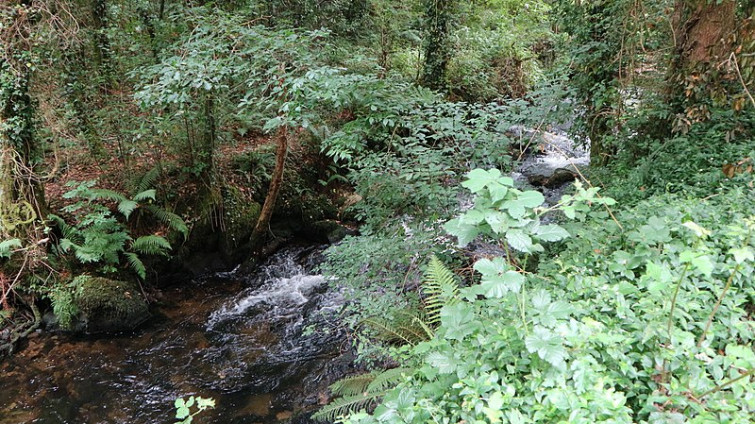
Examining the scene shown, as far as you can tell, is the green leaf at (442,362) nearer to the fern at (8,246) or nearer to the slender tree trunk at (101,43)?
the fern at (8,246)

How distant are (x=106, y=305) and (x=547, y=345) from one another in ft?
20.5

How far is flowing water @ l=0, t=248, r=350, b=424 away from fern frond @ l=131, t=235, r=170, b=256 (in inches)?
32.2

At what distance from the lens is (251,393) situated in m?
4.85

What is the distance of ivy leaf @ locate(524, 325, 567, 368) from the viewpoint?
4.86 ft

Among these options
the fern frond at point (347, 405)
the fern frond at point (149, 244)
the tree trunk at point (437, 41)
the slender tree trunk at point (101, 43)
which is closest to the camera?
the fern frond at point (347, 405)

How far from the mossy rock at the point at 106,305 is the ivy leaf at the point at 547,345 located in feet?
20.1

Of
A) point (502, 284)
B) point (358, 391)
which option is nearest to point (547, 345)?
point (502, 284)

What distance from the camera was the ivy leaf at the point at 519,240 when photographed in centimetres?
163

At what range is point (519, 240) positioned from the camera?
1635 millimetres

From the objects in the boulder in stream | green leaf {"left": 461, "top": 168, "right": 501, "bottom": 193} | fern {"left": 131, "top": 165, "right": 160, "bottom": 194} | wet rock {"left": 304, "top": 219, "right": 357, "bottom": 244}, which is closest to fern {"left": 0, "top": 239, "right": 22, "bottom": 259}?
the boulder in stream

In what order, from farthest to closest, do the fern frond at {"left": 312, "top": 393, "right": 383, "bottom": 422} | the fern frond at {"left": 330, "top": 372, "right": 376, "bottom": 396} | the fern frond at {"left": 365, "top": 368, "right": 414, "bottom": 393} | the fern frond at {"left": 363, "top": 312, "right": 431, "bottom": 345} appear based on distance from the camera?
1. the fern frond at {"left": 330, "top": 372, "right": 376, "bottom": 396}
2. the fern frond at {"left": 363, "top": 312, "right": 431, "bottom": 345}
3. the fern frond at {"left": 312, "top": 393, "right": 383, "bottom": 422}
4. the fern frond at {"left": 365, "top": 368, "right": 414, "bottom": 393}

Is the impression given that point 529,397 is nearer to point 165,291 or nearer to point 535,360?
point 535,360

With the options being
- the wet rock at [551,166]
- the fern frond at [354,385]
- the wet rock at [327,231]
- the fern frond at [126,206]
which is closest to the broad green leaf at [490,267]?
the fern frond at [354,385]

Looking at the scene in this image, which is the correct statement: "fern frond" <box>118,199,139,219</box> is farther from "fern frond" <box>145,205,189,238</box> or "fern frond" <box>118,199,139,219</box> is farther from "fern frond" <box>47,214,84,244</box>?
"fern frond" <box>47,214,84,244</box>
